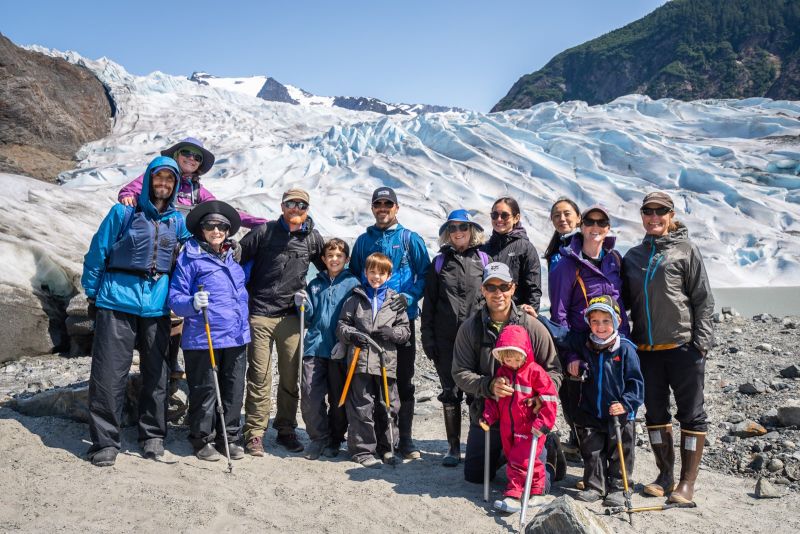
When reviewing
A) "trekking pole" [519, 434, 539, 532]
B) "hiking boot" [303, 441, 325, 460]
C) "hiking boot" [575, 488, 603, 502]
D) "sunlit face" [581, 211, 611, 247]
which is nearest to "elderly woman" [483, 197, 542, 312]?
"sunlit face" [581, 211, 611, 247]

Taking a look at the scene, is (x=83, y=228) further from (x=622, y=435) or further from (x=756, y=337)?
(x=756, y=337)

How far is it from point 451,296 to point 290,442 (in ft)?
5.87

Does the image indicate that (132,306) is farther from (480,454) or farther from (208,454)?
(480,454)

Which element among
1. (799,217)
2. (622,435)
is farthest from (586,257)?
(799,217)

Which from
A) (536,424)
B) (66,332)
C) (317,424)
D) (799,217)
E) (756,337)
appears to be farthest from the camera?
(799,217)

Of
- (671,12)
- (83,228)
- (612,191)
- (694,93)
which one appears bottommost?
(83,228)

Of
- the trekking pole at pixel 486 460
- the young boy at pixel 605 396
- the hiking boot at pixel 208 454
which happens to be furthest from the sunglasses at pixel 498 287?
the hiking boot at pixel 208 454

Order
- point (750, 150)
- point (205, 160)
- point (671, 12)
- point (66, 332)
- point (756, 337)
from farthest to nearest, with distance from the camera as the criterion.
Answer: point (671, 12) < point (750, 150) < point (756, 337) < point (66, 332) < point (205, 160)

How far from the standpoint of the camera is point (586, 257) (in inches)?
169

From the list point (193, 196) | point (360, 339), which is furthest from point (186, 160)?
point (360, 339)

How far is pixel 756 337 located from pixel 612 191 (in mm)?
14900

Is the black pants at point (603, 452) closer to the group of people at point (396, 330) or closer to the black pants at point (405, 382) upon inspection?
the group of people at point (396, 330)

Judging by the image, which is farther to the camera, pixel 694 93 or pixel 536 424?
pixel 694 93

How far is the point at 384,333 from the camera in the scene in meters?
4.55
